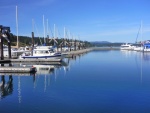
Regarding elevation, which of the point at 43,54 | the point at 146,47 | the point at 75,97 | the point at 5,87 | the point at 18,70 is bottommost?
the point at 5,87

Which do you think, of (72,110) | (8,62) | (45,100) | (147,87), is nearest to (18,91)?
(45,100)

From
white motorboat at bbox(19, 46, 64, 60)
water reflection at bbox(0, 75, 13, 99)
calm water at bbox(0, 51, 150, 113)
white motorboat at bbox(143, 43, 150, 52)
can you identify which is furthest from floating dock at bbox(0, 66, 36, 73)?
white motorboat at bbox(143, 43, 150, 52)

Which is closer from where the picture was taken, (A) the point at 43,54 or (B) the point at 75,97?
(B) the point at 75,97

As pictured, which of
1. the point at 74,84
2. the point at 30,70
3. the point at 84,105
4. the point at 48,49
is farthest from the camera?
the point at 48,49

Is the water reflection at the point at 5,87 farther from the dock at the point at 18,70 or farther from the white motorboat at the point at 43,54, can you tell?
the white motorboat at the point at 43,54

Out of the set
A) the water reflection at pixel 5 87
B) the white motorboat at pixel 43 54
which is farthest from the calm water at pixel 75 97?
the white motorboat at pixel 43 54

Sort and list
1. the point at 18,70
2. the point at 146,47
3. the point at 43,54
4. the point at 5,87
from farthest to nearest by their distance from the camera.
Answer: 1. the point at 146,47
2. the point at 43,54
3. the point at 18,70
4. the point at 5,87

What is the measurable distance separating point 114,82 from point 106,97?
940 centimetres

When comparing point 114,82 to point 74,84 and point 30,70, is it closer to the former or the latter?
point 74,84

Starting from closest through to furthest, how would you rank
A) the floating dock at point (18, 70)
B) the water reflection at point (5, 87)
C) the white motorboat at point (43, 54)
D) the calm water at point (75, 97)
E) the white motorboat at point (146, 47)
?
the calm water at point (75, 97), the water reflection at point (5, 87), the floating dock at point (18, 70), the white motorboat at point (43, 54), the white motorboat at point (146, 47)

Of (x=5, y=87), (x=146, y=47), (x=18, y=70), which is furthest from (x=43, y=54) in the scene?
(x=146, y=47)

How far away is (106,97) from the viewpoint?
2531 centimetres

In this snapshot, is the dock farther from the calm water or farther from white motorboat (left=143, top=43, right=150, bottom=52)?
white motorboat (left=143, top=43, right=150, bottom=52)

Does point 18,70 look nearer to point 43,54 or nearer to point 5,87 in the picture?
point 5,87
